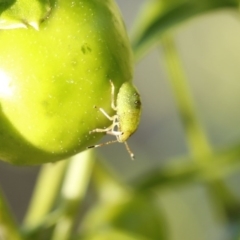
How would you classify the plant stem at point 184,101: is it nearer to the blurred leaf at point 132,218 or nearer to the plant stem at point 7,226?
the blurred leaf at point 132,218

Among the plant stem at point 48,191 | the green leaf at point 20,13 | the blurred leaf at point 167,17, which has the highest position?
the green leaf at point 20,13

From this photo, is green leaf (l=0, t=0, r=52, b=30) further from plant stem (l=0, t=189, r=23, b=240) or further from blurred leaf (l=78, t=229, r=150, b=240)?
blurred leaf (l=78, t=229, r=150, b=240)

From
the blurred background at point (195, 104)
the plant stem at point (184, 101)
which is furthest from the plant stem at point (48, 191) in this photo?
the blurred background at point (195, 104)

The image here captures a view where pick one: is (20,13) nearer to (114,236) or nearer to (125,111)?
(125,111)

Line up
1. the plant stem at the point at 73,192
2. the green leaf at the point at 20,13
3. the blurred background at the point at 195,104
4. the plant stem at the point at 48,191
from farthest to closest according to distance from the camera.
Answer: the blurred background at the point at 195,104, the plant stem at the point at 48,191, the plant stem at the point at 73,192, the green leaf at the point at 20,13

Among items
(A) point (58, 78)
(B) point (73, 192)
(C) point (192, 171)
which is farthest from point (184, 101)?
(A) point (58, 78)

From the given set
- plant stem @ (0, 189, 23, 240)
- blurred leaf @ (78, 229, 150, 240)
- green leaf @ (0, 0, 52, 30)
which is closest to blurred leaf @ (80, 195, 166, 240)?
blurred leaf @ (78, 229, 150, 240)
